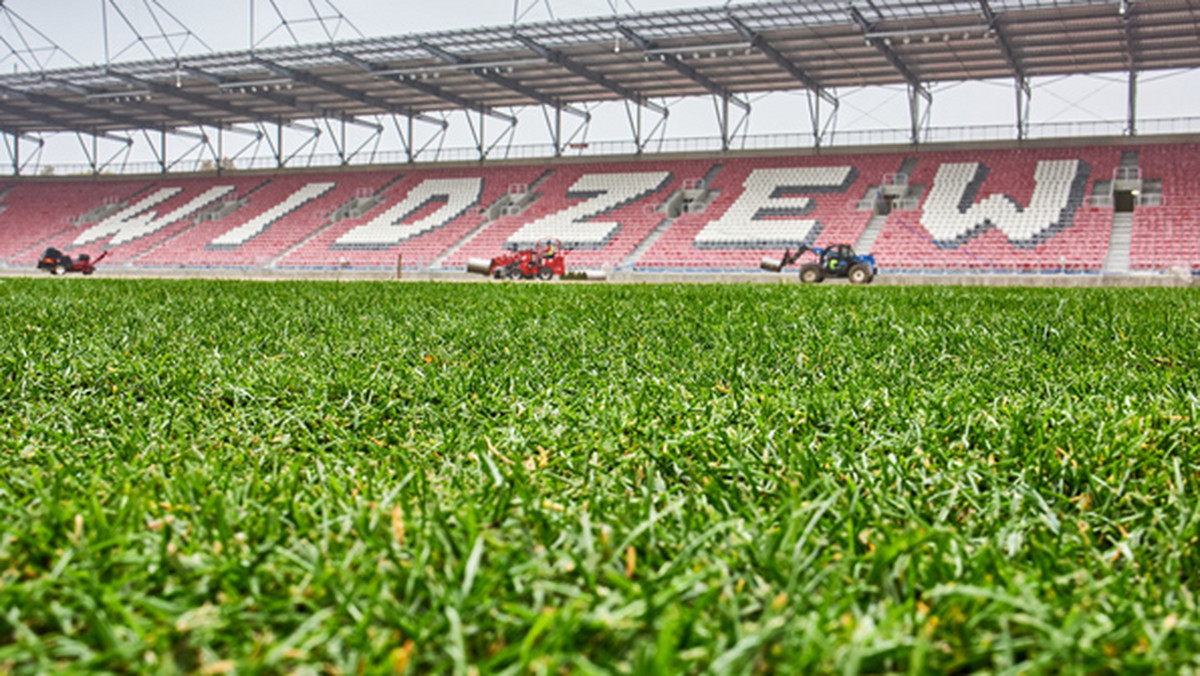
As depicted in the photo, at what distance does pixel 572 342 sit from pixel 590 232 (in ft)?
120

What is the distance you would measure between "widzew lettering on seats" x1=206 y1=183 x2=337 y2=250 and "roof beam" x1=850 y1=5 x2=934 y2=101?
30469 millimetres

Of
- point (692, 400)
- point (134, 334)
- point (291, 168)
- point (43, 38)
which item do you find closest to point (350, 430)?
point (692, 400)

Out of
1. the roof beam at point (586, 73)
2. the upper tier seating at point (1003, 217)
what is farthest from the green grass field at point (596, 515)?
the roof beam at point (586, 73)

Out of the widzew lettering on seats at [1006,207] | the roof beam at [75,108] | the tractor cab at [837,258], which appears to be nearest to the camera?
the tractor cab at [837,258]

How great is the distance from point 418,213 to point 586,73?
11775 millimetres

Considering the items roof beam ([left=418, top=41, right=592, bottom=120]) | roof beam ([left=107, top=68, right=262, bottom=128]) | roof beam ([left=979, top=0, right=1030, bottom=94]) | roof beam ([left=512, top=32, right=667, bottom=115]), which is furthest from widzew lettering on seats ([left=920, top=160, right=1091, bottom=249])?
roof beam ([left=107, top=68, right=262, bottom=128])

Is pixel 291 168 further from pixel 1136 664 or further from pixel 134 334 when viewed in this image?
pixel 1136 664

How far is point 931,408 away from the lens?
9.07ft

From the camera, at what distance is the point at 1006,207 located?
117 ft

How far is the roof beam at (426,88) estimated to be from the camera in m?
38.3

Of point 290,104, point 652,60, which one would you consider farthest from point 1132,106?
point 290,104

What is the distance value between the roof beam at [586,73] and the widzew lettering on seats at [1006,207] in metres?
14.7

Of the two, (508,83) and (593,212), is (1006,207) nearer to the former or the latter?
(593,212)

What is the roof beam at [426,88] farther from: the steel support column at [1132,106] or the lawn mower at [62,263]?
the steel support column at [1132,106]
